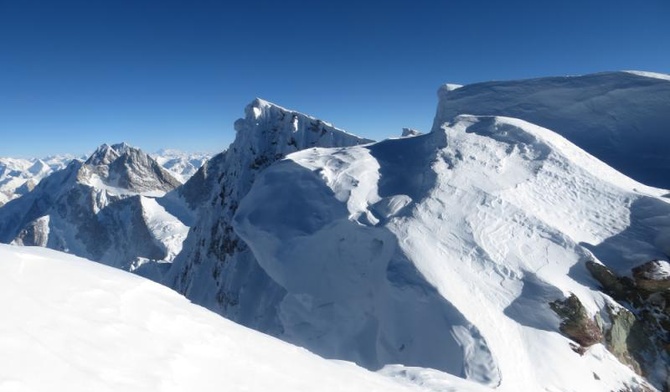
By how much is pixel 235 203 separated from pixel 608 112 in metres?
27.9

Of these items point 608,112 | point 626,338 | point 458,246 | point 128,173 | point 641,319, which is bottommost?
point 128,173

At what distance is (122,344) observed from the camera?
4109 millimetres

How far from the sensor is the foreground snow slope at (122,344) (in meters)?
3.39

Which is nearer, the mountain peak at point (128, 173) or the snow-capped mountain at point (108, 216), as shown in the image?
the snow-capped mountain at point (108, 216)

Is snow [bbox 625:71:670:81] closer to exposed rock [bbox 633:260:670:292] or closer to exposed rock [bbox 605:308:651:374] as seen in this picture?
exposed rock [bbox 633:260:670:292]

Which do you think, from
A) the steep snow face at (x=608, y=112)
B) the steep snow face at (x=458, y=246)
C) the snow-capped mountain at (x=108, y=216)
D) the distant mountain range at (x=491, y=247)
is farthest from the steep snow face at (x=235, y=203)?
the snow-capped mountain at (x=108, y=216)

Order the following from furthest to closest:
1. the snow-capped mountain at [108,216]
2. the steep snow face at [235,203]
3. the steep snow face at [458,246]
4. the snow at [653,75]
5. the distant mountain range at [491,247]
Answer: the snow-capped mountain at [108,216] < the steep snow face at [235,203] < the snow at [653,75] < the distant mountain range at [491,247] < the steep snow face at [458,246]

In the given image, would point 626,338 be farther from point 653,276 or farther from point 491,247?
point 491,247

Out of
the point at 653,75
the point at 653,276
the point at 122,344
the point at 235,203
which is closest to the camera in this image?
the point at 122,344

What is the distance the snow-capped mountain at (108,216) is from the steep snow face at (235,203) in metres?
61.2

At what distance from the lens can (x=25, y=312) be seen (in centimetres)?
387

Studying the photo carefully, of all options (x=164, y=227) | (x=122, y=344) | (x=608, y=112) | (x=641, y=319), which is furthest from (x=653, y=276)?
(x=164, y=227)

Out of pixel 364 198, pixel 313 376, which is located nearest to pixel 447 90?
pixel 364 198

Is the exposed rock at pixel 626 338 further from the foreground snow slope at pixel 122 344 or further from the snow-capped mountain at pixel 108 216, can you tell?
the snow-capped mountain at pixel 108 216
